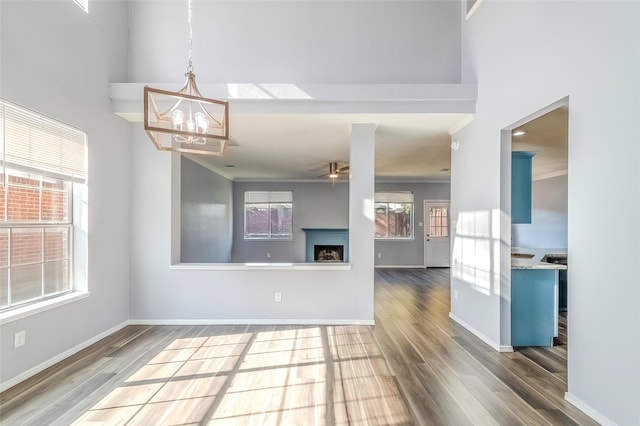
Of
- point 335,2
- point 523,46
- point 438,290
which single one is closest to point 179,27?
point 335,2

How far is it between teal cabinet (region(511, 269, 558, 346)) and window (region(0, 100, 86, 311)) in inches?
188

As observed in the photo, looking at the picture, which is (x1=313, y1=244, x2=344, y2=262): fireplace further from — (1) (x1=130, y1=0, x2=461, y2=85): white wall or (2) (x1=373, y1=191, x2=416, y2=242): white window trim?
(1) (x1=130, y1=0, x2=461, y2=85): white wall

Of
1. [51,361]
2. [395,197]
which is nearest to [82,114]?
[51,361]

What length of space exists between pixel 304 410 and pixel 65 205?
10.2 ft

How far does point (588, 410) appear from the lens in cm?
223

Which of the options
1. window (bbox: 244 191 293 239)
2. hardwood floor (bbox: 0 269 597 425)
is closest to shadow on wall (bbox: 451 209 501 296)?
hardwood floor (bbox: 0 269 597 425)

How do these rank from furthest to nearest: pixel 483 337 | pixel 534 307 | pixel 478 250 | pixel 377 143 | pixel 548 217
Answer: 1. pixel 548 217
2. pixel 377 143
3. pixel 478 250
4. pixel 483 337
5. pixel 534 307

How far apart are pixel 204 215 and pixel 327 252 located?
407 centimetres

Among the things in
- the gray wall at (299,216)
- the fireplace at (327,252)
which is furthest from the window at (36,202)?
the fireplace at (327,252)

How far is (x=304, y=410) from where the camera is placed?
90.1 inches

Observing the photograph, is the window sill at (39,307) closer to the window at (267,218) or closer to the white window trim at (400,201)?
the window at (267,218)

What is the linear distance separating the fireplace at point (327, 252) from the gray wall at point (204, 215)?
256 cm

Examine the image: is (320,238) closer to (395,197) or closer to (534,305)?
(395,197)

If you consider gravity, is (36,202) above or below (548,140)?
below
